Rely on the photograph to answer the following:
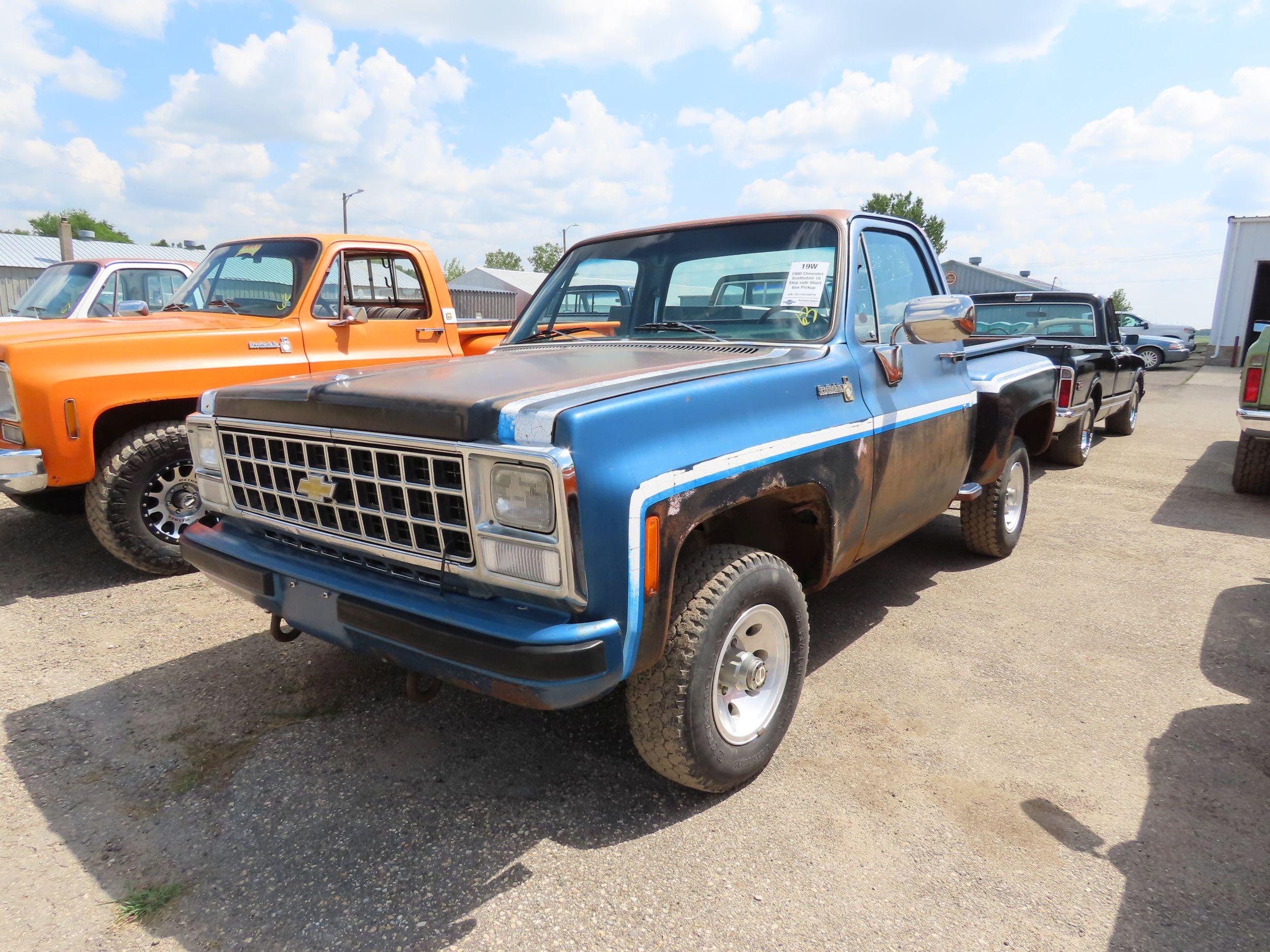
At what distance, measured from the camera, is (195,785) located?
2762 millimetres

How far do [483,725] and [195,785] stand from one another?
101 cm

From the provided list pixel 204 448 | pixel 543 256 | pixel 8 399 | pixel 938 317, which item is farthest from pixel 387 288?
pixel 543 256

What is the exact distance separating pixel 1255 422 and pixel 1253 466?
0.63 metres

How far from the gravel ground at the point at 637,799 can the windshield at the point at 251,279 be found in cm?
211

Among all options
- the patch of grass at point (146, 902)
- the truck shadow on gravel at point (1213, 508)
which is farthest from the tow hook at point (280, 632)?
the truck shadow on gravel at point (1213, 508)

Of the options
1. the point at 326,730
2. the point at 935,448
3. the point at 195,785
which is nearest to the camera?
the point at 195,785

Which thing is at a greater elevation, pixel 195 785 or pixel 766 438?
pixel 766 438

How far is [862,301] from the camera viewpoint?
11.0ft

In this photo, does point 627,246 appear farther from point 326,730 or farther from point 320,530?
point 326,730

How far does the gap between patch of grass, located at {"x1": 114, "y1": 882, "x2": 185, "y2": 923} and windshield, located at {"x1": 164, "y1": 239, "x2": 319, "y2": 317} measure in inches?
151

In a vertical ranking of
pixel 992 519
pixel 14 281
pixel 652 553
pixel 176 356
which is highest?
pixel 14 281

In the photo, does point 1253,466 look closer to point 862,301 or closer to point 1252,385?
point 1252,385

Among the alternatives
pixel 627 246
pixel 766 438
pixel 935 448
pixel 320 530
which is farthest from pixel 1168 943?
pixel 627 246

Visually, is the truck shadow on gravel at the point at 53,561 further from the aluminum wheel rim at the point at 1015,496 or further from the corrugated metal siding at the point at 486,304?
the corrugated metal siding at the point at 486,304
